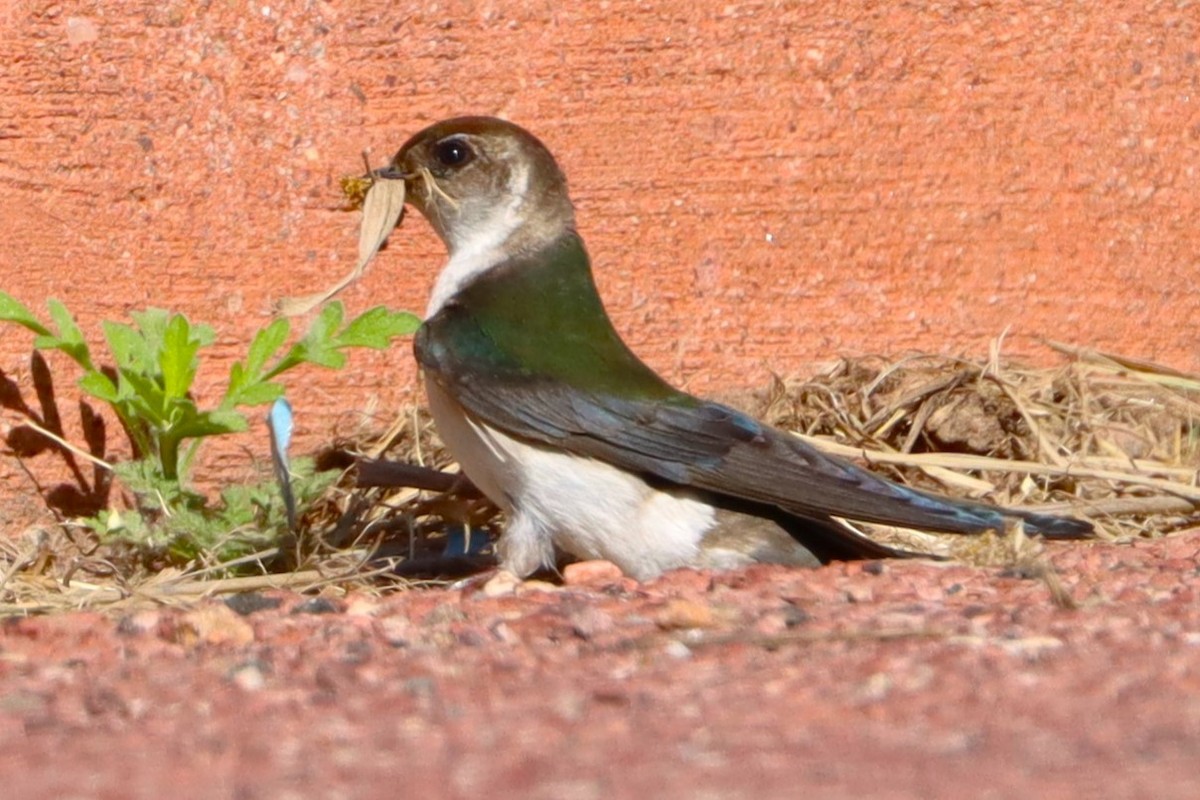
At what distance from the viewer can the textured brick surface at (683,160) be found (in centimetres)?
511

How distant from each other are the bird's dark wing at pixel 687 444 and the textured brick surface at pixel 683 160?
1.03m

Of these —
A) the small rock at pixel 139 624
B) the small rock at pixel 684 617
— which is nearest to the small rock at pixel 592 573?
the small rock at pixel 684 617

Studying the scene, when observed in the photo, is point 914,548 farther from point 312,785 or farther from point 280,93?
point 312,785

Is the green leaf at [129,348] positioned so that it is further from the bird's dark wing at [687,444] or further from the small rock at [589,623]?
the small rock at [589,623]

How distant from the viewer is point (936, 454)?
536 cm

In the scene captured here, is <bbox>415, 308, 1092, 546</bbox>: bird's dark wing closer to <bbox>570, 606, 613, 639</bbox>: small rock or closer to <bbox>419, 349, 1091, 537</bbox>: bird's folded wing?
<bbox>419, 349, 1091, 537</bbox>: bird's folded wing

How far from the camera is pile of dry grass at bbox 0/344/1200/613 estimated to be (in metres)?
4.96

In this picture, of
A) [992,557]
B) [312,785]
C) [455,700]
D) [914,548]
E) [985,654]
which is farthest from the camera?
[914,548]

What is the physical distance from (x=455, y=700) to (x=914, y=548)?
2.35 meters

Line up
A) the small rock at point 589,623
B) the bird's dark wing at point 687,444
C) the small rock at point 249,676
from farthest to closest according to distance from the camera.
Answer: the bird's dark wing at point 687,444 < the small rock at point 589,623 < the small rock at point 249,676

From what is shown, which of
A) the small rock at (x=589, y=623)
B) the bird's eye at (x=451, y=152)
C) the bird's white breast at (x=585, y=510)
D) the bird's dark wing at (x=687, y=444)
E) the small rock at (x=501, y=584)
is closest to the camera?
the small rock at (x=589, y=623)

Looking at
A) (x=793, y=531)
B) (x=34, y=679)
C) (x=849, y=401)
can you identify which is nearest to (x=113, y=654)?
(x=34, y=679)

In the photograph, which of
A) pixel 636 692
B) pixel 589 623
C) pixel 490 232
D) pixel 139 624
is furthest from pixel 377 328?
pixel 636 692

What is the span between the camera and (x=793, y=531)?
448 centimetres
